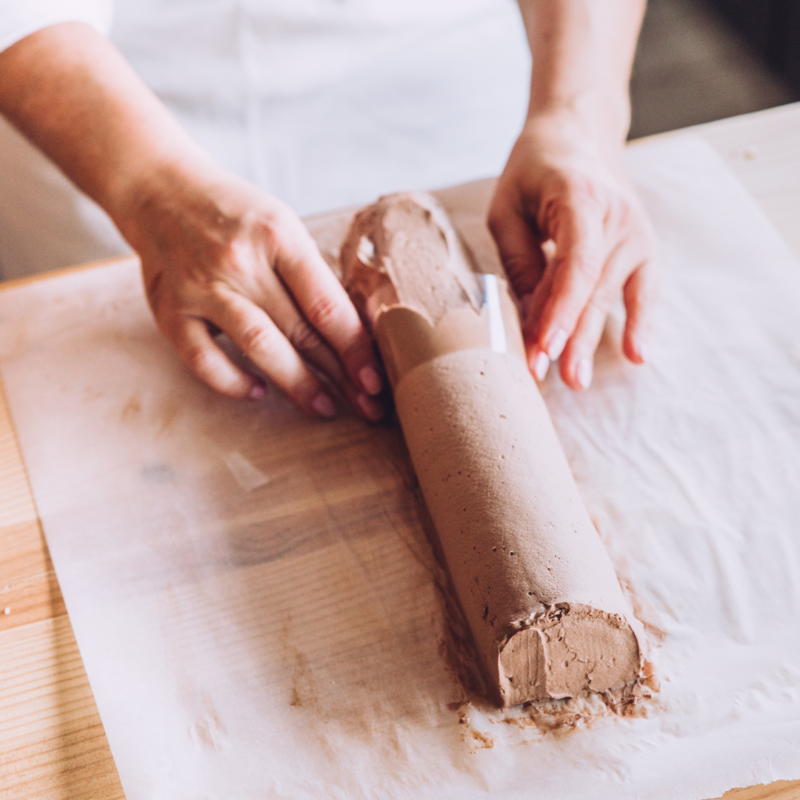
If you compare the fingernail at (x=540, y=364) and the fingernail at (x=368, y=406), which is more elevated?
the fingernail at (x=540, y=364)

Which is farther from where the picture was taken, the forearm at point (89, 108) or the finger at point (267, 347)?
the forearm at point (89, 108)

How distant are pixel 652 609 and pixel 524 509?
220 mm

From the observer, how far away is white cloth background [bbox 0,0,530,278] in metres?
1.45

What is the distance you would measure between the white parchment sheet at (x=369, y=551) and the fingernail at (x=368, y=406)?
0.10 feet

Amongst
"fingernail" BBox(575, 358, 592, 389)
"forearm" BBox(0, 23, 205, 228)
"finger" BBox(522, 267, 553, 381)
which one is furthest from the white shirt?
"fingernail" BBox(575, 358, 592, 389)

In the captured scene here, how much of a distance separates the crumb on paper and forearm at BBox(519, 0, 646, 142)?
742mm

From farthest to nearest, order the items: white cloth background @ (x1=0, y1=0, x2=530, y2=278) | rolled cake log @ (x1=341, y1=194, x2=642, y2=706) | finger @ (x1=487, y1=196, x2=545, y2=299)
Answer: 1. white cloth background @ (x1=0, y1=0, x2=530, y2=278)
2. finger @ (x1=487, y1=196, x2=545, y2=299)
3. rolled cake log @ (x1=341, y1=194, x2=642, y2=706)

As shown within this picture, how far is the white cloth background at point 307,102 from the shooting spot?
145 centimetres

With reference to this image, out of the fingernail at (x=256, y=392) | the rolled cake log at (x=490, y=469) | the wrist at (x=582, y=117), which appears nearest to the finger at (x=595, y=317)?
the rolled cake log at (x=490, y=469)

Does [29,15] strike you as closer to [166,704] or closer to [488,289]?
[488,289]

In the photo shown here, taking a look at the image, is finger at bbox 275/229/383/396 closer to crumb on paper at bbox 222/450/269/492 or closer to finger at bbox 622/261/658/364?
crumb on paper at bbox 222/450/269/492

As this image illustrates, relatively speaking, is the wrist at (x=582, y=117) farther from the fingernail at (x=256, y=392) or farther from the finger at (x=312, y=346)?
the fingernail at (x=256, y=392)

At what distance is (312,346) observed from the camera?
44.3 inches

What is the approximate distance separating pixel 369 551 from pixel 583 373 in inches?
15.7
